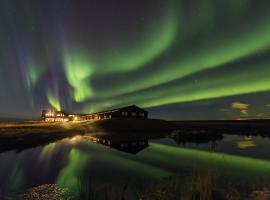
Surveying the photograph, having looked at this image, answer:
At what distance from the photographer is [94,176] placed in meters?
22.4

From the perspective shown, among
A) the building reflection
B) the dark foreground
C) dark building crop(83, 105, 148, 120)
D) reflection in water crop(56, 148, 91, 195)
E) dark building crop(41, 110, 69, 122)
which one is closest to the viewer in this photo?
the dark foreground

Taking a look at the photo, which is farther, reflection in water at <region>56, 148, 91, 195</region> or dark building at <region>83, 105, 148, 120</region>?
dark building at <region>83, 105, 148, 120</region>

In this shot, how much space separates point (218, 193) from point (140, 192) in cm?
536

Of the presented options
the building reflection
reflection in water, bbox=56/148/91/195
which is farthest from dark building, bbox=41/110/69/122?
reflection in water, bbox=56/148/91/195

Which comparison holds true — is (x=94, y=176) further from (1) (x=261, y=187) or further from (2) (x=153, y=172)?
(1) (x=261, y=187)

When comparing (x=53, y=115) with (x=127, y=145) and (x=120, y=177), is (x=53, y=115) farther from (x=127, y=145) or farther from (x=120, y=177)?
(x=120, y=177)

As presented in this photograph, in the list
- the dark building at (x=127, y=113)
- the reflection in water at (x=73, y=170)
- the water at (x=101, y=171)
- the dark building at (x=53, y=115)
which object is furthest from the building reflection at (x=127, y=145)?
the dark building at (x=53, y=115)

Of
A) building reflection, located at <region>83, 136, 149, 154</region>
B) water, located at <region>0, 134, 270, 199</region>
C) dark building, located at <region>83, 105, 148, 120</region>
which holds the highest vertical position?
dark building, located at <region>83, 105, 148, 120</region>

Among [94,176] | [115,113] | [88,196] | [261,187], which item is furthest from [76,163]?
Result: [115,113]

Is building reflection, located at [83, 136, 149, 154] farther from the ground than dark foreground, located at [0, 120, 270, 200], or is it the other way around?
building reflection, located at [83, 136, 149, 154]

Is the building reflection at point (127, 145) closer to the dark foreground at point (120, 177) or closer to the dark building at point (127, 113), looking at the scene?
the dark foreground at point (120, 177)

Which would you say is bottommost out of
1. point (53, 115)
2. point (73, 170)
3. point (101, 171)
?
point (101, 171)

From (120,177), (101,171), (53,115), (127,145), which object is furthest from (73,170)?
(53,115)

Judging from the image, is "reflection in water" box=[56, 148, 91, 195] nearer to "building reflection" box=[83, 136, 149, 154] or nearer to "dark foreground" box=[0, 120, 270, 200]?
"dark foreground" box=[0, 120, 270, 200]
